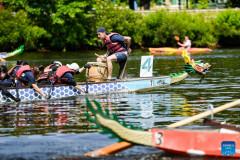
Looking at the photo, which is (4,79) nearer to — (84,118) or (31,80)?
(31,80)

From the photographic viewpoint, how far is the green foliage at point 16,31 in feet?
155

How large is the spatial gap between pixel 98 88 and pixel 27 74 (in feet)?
8.08

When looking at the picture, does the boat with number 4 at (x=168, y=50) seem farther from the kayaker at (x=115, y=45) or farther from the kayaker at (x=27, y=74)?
the kayaker at (x=27, y=74)

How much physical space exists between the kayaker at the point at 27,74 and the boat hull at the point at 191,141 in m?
6.87

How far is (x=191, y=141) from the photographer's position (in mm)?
7047

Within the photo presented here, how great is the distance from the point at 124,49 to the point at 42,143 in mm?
7437

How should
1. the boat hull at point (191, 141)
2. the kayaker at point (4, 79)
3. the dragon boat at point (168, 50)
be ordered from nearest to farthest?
the boat hull at point (191, 141), the kayaker at point (4, 79), the dragon boat at point (168, 50)

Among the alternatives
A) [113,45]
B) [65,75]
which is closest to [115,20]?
[113,45]

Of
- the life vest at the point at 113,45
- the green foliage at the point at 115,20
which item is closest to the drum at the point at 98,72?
the life vest at the point at 113,45

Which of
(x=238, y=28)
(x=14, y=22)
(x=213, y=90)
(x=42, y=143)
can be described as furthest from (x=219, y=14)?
(x=42, y=143)

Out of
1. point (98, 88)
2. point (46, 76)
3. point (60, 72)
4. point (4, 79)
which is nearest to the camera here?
point (4, 79)

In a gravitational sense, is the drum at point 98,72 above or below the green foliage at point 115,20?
below

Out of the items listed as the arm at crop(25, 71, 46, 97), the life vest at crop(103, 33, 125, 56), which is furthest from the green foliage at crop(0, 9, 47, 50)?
the arm at crop(25, 71, 46, 97)

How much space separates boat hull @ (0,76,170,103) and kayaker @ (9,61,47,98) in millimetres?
241
